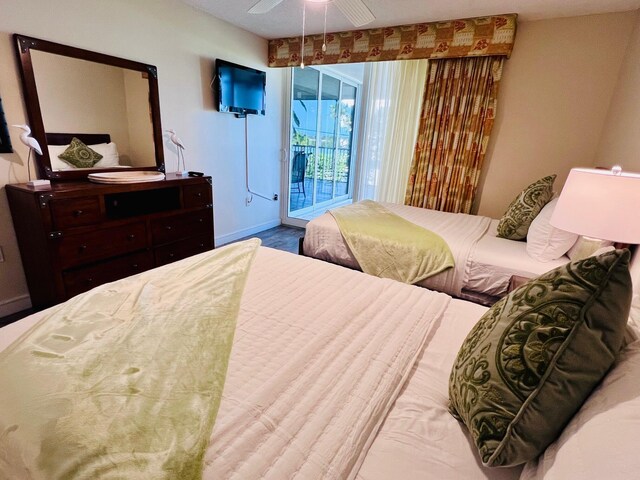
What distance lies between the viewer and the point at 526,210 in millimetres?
2451

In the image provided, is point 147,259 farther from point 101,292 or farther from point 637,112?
point 637,112

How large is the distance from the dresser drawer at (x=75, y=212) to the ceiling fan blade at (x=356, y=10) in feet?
6.87

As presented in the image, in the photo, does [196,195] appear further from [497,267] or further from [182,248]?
[497,267]

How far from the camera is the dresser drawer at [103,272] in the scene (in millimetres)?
2199

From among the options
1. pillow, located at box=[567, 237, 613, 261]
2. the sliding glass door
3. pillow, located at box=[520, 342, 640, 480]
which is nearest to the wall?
the sliding glass door

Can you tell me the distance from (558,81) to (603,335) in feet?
10.7

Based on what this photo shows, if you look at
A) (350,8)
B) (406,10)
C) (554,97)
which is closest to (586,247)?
(554,97)

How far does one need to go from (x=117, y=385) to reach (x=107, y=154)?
2464 mm

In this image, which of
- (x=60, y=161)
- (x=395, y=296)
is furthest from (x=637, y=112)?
(x=60, y=161)

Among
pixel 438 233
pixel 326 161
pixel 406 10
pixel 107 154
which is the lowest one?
→ pixel 438 233

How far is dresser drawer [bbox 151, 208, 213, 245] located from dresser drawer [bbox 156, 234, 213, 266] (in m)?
0.05

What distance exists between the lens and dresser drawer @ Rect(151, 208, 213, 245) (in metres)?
2.67

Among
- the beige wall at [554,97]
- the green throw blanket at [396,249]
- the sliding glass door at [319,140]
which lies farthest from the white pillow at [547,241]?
the sliding glass door at [319,140]

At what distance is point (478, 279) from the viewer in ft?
7.07
